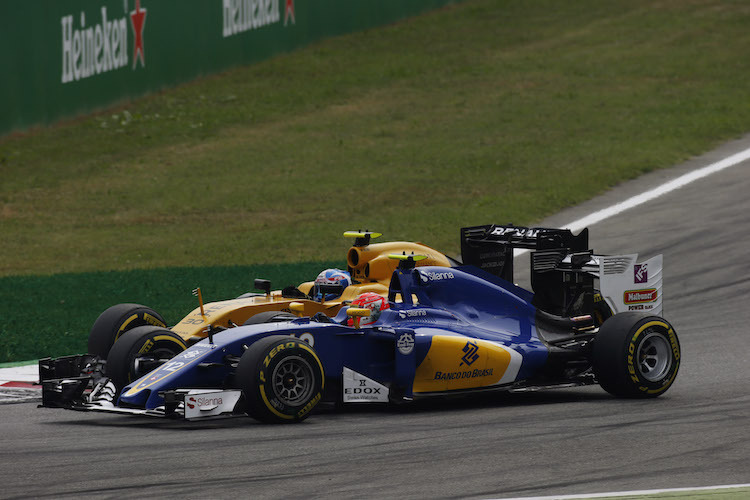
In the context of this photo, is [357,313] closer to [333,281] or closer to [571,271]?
[333,281]

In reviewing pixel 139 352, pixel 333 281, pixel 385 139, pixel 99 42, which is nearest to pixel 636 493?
pixel 139 352

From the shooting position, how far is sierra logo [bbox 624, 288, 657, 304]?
13328 mm

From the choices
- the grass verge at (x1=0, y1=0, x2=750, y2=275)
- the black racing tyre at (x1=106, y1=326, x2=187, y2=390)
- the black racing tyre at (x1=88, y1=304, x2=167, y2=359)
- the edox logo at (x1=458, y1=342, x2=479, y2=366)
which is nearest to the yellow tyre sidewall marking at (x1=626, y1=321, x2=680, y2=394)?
the edox logo at (x1=458, y1=342, x2=479, y2=366)

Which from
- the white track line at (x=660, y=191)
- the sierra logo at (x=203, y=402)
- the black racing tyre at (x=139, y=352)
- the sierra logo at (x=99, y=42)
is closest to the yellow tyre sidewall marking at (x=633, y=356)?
the sierra logo at (x=203, y=402)

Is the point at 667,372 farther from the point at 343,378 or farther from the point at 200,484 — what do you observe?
the point at 200,484

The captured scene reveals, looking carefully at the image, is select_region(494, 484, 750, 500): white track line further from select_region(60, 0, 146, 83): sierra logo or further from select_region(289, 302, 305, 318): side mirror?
select_region(60, 0, 146, 83): sierra logo

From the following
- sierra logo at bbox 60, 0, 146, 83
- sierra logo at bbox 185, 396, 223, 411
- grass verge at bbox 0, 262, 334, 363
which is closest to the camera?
sierra logo at bbox 185, 396, 223, 411

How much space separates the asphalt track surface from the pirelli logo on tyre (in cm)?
101

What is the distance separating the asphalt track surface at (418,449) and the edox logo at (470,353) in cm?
48

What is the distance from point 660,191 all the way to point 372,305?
17.4m

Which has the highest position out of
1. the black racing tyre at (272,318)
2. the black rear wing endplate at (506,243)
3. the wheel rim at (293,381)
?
the black rear wing endplate at (506,243)

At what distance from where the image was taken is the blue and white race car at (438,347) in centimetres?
1098

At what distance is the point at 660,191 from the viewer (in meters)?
28.2

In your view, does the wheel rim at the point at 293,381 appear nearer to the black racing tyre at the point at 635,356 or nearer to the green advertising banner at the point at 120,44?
the black racing tyre at the point at 635,356
